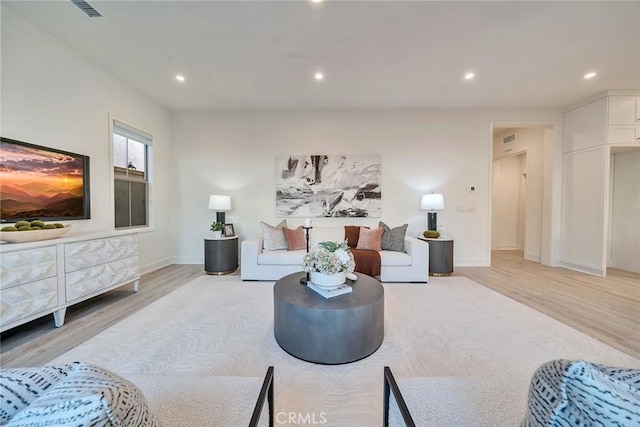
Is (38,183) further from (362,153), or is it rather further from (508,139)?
(508,139)

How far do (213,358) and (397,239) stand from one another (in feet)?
10.0

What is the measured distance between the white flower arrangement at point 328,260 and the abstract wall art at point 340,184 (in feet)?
8.44

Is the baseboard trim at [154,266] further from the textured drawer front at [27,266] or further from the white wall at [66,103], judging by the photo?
the textured drawer front at [27,266]

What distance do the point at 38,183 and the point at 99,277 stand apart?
3.83ft

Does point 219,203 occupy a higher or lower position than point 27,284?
higher

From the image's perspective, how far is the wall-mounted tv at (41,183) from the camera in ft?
7.65

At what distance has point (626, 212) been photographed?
4402 mm

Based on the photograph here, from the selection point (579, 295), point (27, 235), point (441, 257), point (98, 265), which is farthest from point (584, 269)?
point (27, 235)

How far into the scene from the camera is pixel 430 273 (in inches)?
160

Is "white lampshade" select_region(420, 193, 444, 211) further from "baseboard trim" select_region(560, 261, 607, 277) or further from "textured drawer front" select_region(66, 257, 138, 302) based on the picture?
"textured drawer front" select_region(66, 257, 138, 302)

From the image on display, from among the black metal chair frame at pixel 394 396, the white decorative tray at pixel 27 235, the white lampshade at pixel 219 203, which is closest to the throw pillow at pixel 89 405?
the black metal chair frame at pixel 394 396

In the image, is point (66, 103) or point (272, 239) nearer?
point (66, 103)

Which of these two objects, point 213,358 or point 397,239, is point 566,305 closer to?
point 397,239

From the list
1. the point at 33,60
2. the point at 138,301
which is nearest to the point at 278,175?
the point at 138,301
